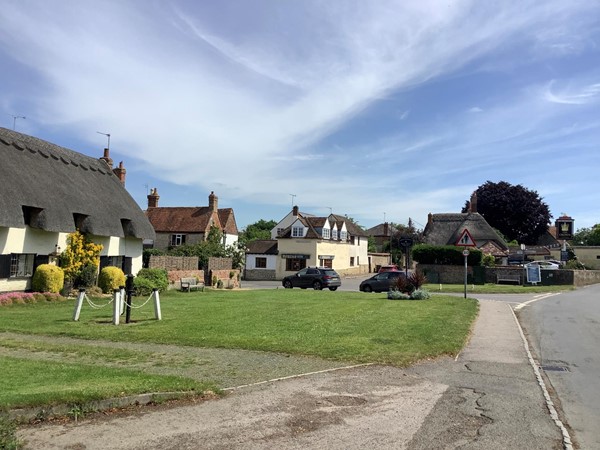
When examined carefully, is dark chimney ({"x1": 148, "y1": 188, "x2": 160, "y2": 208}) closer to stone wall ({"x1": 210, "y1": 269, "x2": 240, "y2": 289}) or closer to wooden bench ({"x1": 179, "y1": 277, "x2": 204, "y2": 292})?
stone wall ({"x1": 210, "y1": 269, "x2": 240, "y2": 289})

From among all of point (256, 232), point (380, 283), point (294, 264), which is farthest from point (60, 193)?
point (256, 232)

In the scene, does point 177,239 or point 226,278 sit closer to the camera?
point 226,278

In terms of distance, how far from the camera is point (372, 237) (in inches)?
3605

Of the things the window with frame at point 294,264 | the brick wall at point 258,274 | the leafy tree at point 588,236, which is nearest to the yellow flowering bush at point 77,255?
the brick wall at point 258,274

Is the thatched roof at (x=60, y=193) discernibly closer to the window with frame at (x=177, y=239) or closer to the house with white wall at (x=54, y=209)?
the house with white wall at (x=54, y=209)

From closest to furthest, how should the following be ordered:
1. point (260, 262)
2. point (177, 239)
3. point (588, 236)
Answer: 1. point (260, 262)
2. point (177, 239)
3. point (588, 236)

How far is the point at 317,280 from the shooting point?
34625 mm

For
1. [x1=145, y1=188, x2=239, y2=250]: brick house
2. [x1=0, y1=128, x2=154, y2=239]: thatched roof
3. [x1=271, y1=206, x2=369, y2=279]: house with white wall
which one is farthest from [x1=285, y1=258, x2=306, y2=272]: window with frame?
[x1=0, y1=128, x2=154, y2=239]: thatched roof

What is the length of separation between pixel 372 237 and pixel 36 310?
3011 inches

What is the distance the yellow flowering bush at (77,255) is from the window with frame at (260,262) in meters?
32.1

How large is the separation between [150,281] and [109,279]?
2.10 m

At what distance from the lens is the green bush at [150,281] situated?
26.0 m

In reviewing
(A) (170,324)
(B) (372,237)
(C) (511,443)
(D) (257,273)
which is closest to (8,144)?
(A) (170,324)

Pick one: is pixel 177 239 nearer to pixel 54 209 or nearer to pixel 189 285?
pixel 189 285
